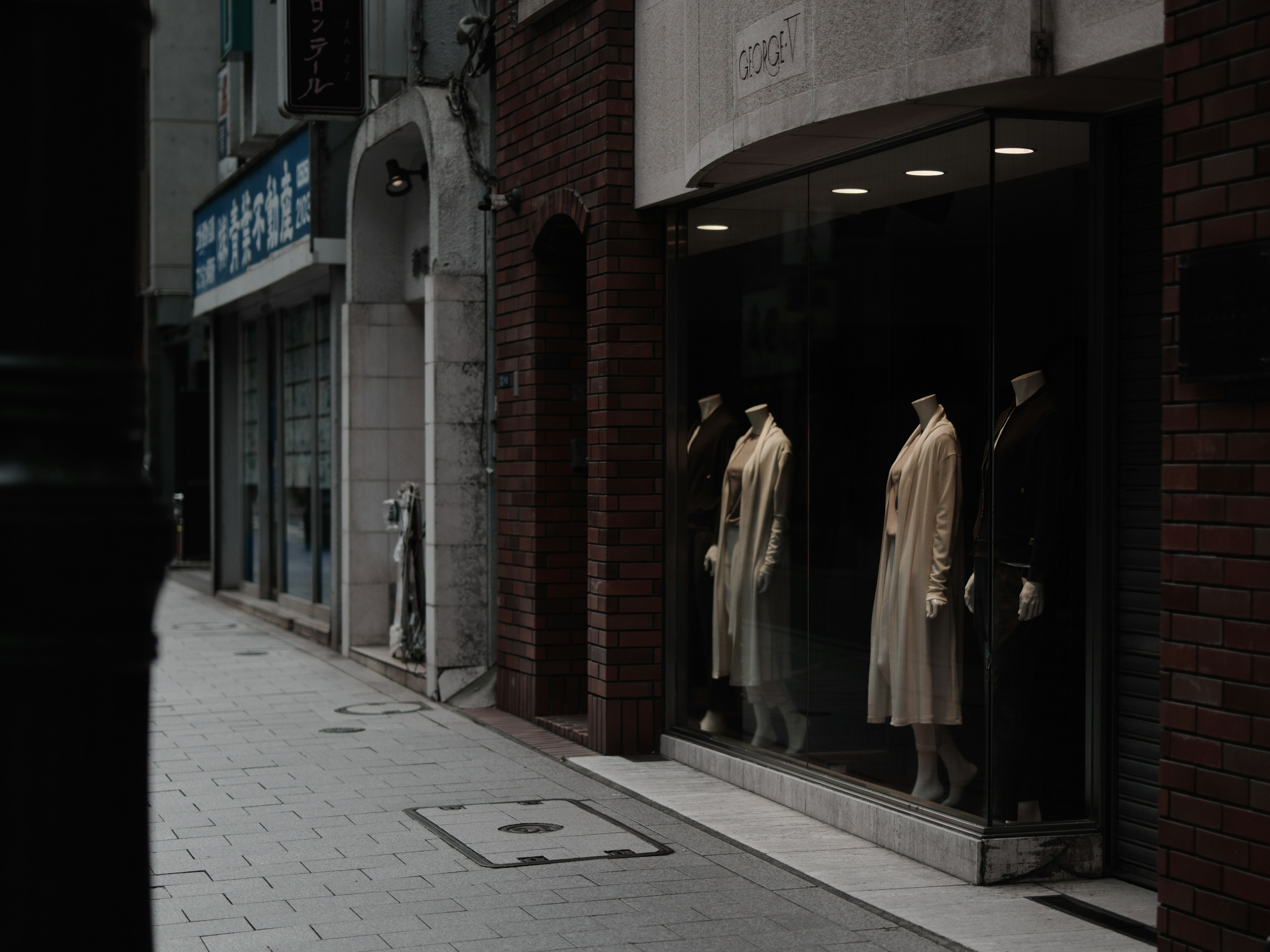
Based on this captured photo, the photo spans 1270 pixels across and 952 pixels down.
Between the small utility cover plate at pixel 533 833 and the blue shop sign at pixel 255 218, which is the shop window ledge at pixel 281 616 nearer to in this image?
the blue shop sign at pixel 255 218

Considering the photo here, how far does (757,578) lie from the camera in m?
8.80

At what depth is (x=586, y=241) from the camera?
10.4m

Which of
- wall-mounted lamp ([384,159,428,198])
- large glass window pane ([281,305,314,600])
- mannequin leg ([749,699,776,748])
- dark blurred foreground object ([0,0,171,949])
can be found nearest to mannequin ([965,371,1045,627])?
mannequin leg ([749,699,776,748])

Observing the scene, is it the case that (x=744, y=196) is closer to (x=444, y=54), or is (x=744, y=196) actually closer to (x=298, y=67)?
(x=444, y=54)

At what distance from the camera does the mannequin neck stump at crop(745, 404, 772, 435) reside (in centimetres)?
867

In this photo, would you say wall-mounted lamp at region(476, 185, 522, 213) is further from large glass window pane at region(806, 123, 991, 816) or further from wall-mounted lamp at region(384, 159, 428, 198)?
large glass window pane at region(806, 123, 991, 816)

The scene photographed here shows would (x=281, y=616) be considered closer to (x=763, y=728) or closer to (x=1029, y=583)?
(x=763, y=728)

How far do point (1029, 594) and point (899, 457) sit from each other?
3.11 feet

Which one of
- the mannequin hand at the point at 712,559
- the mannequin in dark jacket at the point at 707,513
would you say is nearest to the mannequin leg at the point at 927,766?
the mannequin in dark jacket at the point at 707,513

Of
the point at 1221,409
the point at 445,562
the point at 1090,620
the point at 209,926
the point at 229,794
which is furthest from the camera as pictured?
the point at 445,562

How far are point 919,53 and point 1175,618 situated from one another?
258cm

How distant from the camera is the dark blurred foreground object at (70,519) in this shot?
2.19 meters

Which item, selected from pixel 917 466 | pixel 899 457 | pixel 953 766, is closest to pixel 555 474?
pixel 899 457

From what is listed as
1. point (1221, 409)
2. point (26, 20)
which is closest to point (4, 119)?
point (26, 20)
